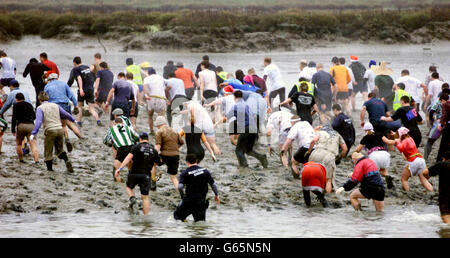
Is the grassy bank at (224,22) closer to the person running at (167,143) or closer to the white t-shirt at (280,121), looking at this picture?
the white t-shirt at (280,121)

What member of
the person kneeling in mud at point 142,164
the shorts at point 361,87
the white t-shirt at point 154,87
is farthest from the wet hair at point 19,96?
the shorts at point 361,87

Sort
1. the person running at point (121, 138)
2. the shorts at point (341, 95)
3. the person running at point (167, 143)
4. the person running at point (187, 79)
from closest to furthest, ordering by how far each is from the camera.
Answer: the person running at point (167, 143) → the person running at point (121, 138) → the person running at point (187, 79) → the shorts at point (341, 95)

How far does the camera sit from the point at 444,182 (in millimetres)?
11641

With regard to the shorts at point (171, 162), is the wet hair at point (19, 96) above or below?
above

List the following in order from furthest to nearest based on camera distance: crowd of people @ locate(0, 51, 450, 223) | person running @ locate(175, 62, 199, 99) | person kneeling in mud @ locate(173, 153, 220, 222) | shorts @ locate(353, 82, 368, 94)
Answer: shorts @ locate(353, 82, 368, 94) → person running @ locate(175, 62, 199, 99) → crowd of people @ locate(0, 51, 450, 223) → person kneeling in mud @ locate(173, 153, 220, 222)

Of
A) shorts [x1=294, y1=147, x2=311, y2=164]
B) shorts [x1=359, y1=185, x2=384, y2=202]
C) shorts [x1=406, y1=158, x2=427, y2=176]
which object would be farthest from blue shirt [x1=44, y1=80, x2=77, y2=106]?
shorts [x1=406, y1=158, x2=427, y2=176]

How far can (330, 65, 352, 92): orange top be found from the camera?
20828mm

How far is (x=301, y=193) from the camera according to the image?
47.4ft

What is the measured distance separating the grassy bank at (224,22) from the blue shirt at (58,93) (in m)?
28.8

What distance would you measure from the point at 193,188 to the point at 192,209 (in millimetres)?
367

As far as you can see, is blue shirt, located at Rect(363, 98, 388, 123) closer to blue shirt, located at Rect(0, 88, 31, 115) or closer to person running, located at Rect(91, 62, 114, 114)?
person running, located at Rect(91, 62, 114, 114)

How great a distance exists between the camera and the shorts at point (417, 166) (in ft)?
46.5
